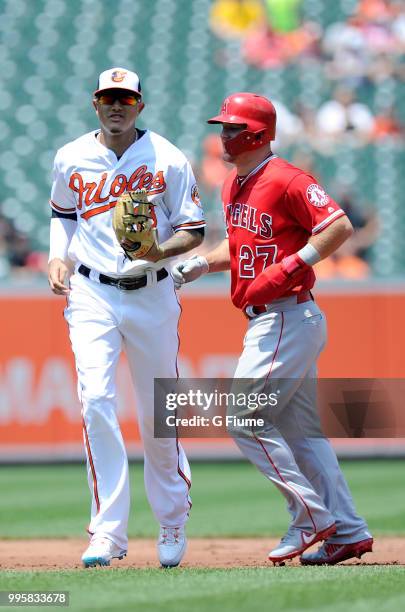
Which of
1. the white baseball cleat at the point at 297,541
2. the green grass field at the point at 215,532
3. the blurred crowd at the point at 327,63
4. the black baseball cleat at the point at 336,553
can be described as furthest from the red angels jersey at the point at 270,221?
the blurred crowd at the point at 327,63

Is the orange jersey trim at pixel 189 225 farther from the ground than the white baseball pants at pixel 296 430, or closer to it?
farther from the ground

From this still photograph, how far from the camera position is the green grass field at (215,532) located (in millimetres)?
3613

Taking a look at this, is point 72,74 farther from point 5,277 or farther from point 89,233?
point 89,233

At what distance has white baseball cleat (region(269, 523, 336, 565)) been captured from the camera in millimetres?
4914

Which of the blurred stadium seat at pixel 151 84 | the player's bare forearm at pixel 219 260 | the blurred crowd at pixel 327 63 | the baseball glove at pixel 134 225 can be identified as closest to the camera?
the baseball glove at pixel 134 225

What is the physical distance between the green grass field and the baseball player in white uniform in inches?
22.1

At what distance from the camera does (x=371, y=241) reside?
12.9 meters

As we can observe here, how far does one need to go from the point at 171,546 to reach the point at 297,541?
0.57 meters

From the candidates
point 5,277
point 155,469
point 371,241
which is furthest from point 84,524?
point 371,241

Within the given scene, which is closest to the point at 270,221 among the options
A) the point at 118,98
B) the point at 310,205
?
the point at 310,205

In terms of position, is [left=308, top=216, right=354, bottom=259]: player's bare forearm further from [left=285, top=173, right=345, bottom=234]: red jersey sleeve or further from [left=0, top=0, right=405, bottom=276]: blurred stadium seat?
[left=0, top=0, right=405, bottom=276]: blurred stadium seat

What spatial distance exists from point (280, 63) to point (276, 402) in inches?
407

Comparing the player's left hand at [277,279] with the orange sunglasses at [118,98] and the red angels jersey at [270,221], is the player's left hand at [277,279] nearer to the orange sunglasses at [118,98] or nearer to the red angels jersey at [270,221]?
the red angels jersey at [270,221]

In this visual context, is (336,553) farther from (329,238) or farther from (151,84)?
(151,84)
